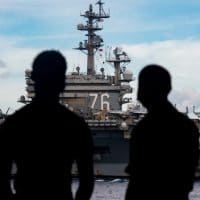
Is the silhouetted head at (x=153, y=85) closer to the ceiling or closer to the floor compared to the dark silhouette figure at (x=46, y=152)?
closer to the ceiling

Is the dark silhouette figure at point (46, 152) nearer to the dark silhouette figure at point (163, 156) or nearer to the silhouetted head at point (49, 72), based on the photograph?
the silhouetted head at point (49, 72)

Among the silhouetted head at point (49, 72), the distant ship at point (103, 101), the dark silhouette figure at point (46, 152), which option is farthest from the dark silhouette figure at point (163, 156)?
the distant ship at point (103, 101)

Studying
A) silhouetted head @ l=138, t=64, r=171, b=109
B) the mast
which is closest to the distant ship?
the mast

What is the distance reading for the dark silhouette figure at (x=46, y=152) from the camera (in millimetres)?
4652

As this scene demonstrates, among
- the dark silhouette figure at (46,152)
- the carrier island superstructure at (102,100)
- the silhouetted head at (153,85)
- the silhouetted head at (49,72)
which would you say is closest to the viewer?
the dark silhouette figure at (46,152)

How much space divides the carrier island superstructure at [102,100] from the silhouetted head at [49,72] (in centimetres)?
5110

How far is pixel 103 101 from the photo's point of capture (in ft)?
224

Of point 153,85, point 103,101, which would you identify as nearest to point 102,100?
point 103,101

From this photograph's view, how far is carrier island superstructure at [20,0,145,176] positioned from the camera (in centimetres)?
5736

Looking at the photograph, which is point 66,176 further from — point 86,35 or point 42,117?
point 86,35

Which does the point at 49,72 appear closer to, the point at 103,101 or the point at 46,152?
the point at 46,152

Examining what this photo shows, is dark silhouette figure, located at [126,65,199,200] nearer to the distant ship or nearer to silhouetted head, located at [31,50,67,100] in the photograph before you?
silhouetted head, located at [31,50,67,100]

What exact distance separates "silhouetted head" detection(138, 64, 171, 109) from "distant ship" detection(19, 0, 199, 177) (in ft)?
167

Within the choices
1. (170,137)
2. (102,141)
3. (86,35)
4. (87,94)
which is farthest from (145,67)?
(86,35)
